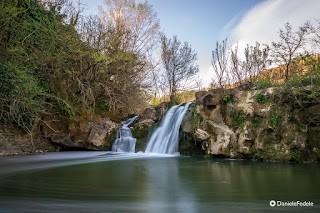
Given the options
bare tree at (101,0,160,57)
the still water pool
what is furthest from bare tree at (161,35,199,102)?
the still water pool

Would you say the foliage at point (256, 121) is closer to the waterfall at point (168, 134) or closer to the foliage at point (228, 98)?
the foliage at point (228, 98)

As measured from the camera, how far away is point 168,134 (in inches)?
516

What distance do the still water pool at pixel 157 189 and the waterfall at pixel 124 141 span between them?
18.8 feet

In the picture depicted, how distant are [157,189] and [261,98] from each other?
6317 mm

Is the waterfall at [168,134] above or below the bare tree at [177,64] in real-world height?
below

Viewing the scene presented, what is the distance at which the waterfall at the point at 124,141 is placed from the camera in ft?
46.0

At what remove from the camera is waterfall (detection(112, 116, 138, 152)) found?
552 inches

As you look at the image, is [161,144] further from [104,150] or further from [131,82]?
[131,82]

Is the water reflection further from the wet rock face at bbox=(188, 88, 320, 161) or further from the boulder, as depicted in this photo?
the wet rock face at bbox=(188, 88, 320, 161)

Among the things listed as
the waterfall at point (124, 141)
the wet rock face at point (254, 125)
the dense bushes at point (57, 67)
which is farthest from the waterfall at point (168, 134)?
the dense bushes at point (57, 67)

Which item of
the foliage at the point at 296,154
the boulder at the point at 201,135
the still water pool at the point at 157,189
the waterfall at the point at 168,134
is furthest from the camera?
the waterfall at the point at 168,134

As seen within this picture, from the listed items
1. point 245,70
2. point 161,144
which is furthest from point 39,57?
point 245,70

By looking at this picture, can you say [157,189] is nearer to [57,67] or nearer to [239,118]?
[239,118]

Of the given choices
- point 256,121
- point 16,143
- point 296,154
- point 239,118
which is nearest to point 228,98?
point 239,118
